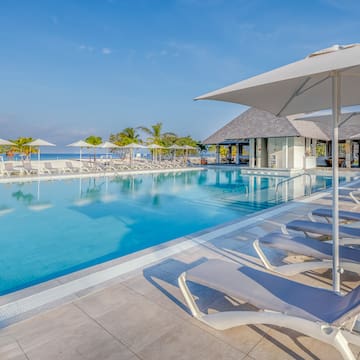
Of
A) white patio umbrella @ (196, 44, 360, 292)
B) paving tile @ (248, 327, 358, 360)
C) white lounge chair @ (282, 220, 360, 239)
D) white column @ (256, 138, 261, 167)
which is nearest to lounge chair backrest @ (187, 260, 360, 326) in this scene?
paving tile @ (248, 327, 358, 360)

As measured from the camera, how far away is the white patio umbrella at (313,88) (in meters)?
2.45

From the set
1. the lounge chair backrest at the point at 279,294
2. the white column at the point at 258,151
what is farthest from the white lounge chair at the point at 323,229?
the white column at the point at 258,151

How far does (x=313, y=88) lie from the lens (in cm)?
375

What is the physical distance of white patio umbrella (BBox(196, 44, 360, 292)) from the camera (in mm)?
2451

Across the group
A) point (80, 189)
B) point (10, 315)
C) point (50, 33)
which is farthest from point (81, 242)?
point (50, 33)

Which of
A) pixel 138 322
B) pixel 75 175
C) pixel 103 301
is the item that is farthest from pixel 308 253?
pixel 75 175

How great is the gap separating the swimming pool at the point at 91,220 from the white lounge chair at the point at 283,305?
3.71 meters

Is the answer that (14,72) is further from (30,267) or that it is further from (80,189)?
(30,267)

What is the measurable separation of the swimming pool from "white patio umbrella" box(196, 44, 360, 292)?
4.39 meters

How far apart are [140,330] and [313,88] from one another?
3508mm

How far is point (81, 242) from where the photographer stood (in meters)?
7.03

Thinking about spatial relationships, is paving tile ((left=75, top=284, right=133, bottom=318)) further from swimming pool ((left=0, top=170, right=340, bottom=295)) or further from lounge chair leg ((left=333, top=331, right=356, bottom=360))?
swimming pool ((left=0, top=170, right=340, bottom=295))

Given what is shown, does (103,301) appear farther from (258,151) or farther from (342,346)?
(258,151)

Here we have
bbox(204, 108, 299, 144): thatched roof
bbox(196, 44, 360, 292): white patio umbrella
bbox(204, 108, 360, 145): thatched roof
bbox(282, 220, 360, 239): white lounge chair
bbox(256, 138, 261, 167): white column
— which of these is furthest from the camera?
bbox(256, 138, 261, 167): white column
